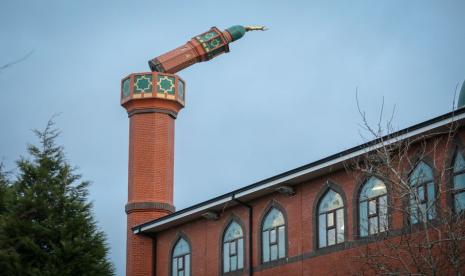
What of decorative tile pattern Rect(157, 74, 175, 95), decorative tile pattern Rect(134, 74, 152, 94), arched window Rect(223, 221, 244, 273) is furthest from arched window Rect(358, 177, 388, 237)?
decorative tile pattern Rect(134, 74, 152, 94)

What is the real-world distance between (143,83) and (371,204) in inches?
546

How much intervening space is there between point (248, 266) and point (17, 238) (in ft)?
33.0

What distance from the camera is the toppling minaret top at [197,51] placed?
3988 cm

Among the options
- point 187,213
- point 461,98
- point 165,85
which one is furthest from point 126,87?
point 461,98

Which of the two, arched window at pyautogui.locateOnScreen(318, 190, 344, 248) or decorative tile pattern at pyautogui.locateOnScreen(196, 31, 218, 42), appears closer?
arched window at pyautogui.locateOnScreen(318, 190, 344, 248)

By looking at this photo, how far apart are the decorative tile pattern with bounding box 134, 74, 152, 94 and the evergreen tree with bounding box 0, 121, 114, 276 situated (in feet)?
47.1

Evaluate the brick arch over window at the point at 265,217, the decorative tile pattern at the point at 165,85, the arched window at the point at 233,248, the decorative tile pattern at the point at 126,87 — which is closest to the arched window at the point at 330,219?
the brick arch over window at the point at 265,217

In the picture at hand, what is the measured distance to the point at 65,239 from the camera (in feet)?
76.7

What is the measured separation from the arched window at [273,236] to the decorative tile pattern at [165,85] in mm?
9002

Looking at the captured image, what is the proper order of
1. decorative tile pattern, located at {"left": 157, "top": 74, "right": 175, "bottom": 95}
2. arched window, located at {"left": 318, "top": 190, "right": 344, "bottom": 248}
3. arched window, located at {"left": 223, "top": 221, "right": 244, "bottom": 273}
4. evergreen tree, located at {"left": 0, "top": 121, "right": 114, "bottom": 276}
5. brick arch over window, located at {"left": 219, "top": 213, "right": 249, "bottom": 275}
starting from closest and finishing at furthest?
evergreen tree, located at {"left": 0, "top": 121, "right": 114, "bottom": 276} < arched window, located at {"left": 318, "top": 190, "right": 344, "bottom": 248} < brick arch over window, located at {"left": 219, "top": 213, "right": 249, "bottom": 275} < arched window, located at {"left": 223, "top": 221, "right": 244, "bottom": 273} < decorative tile pattern, located at {"left": 157, "top": 74, "right": 175, "bottom": 95}

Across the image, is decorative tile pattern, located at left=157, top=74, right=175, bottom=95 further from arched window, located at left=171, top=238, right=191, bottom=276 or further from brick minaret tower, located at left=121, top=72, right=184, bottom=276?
arched window, located at left=171, top=238, right=191, bottom=276

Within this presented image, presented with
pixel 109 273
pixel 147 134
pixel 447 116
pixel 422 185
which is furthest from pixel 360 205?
pixel 147 134

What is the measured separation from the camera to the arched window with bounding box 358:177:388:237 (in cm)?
2694

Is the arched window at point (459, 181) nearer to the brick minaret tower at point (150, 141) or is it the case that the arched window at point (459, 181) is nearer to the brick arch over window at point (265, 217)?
the brick arch over window at point (265, 217)
